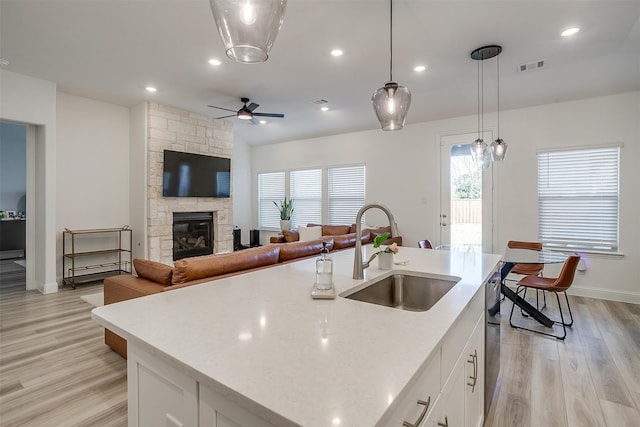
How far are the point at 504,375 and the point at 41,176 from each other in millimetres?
6140

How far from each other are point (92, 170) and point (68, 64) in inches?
74.7

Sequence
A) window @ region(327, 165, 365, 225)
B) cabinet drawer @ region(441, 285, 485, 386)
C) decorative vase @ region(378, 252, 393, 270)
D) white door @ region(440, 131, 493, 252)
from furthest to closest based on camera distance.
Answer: window @ region(327, 165, 365, 225) < white door @ region(440, 131, 493, 252) < decorative vase @ region(378, 252, 393, 270) < cabinet drawer @ region(441, 285, 485, 386)

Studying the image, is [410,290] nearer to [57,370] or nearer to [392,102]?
[392,102]

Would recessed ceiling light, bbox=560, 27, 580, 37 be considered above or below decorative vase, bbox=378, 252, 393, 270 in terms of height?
above

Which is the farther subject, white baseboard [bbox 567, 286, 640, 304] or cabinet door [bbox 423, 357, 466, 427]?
white baseboard [bbox 567, 286, 640, 304]

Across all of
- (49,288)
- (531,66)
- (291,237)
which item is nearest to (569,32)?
(531,66)

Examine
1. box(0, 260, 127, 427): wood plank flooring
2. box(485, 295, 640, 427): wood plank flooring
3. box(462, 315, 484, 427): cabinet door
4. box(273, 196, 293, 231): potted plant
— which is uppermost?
box(273, 196, 293, 231): potted plant

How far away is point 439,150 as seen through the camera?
18.1 feet

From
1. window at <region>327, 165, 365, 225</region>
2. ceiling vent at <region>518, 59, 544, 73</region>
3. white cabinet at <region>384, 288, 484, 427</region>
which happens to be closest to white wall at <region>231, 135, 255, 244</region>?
window at <region>327, 165, 365, 225</region>

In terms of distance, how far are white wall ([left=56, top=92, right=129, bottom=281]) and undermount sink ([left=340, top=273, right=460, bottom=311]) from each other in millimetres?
5477

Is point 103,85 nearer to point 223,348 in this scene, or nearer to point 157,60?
point 157,60

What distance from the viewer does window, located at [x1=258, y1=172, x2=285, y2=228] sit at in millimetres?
7828

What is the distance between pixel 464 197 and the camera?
5.29m

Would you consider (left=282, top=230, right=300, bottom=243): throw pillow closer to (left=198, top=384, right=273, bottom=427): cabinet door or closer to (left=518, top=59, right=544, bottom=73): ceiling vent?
(left=518, top=59, right=544, bottom=73): ceiling vent
